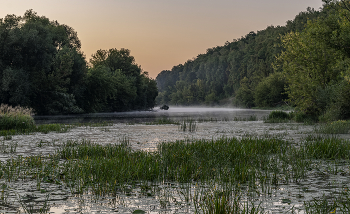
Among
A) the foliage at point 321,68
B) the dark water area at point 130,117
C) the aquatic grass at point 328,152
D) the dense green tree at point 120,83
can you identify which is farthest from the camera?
the dense green tree at point 120,83

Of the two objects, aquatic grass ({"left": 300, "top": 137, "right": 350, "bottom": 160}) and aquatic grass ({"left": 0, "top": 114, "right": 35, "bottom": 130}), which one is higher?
aquatic grass ({"left": 0, "top": 114, "right": 35, "bottom": 130})

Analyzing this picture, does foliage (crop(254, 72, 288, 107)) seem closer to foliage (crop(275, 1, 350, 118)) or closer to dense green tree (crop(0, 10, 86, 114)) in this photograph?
foliage (crop(275, 1, 350, 118))

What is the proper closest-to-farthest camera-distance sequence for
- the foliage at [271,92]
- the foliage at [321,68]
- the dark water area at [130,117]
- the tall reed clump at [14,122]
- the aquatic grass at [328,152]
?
the aquatic grass at [328,152], the tall reed clump at [14,122], the foliage at [321,68], the dark water area at [130,117], the foliage at [271,92]

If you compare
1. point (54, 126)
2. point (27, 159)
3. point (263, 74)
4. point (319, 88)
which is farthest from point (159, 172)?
point (263, 74)

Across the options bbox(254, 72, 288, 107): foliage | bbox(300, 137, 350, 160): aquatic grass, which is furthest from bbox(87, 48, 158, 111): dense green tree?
bbox(300, 137, 350, 160): aquatic grass

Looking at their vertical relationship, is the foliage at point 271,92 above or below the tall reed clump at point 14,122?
above

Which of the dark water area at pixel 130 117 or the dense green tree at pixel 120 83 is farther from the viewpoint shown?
the dense green tree at pixel 120 83

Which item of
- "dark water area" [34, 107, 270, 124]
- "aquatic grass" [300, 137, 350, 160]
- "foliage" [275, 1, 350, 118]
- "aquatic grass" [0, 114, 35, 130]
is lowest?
"aquatic grass" [300, 137, 350, 160]

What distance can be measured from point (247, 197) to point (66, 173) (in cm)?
450

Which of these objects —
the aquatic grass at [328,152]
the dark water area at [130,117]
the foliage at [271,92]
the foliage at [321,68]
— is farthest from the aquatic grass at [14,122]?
the foliage at [271,92]

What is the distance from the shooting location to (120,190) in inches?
267

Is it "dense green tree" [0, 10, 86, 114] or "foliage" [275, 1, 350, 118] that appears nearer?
"foliage" [275, 1, 350, 118]

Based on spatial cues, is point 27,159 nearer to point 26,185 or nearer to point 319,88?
point 26,185

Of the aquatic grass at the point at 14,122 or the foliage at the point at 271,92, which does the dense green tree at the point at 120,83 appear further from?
the aquatic grass at the point at 14,122
